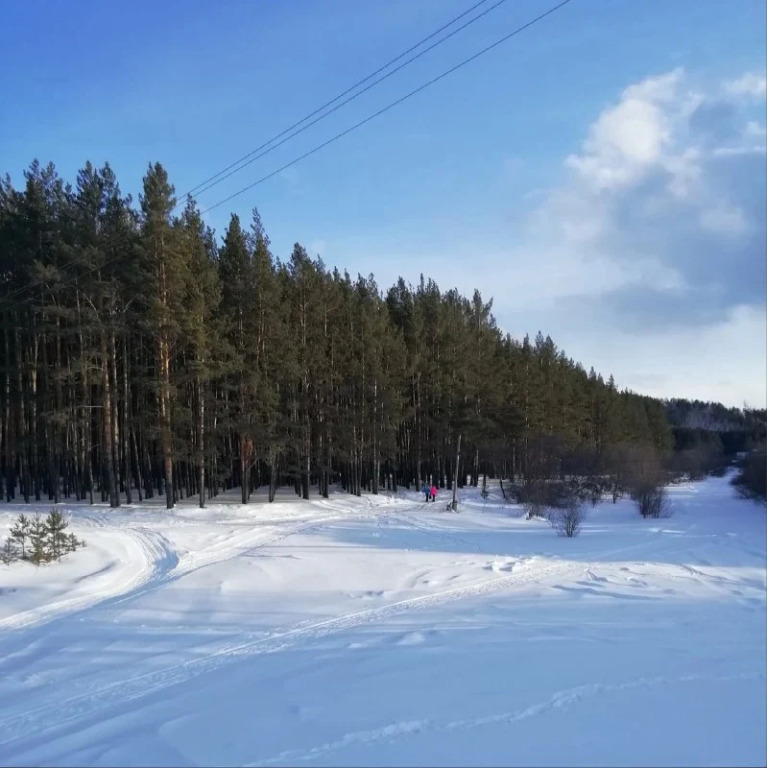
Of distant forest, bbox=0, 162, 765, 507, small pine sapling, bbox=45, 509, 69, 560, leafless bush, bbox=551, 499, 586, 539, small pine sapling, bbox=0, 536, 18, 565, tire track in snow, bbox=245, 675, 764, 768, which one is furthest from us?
distant forest, bbox=0, 162, 765, 507

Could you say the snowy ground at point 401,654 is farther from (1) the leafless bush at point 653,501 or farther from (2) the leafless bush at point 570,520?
(2) the leafless bush at point 570,520

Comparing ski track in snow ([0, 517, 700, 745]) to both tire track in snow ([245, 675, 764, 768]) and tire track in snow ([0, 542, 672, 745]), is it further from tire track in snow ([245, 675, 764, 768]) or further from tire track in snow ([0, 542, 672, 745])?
tire track in snow ([245, 675, 764, 768])

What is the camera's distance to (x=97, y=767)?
604 cm

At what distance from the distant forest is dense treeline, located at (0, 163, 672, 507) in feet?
0.40

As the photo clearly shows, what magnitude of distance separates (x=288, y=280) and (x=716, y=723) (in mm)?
36844

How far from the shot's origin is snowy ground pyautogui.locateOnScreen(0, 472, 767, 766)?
611 cm

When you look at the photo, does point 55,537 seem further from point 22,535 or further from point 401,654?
point 401,654

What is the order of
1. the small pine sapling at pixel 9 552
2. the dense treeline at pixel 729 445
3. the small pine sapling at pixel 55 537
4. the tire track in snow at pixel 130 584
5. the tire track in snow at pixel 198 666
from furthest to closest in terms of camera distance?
the small pine sapling at pixel 55 537 < the small pine sapling at pixel 9 552 < the tire track in snow at pixel 130 584 < the dense treeline at pixel 729 445 < the tire track in snow at pixel 198 666

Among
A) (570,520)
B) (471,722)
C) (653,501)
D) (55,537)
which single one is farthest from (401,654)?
(570,520)

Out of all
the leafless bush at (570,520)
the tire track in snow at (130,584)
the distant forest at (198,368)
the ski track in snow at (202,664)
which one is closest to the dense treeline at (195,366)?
the distant forest at (198,368)

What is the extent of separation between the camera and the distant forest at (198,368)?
2978 cm

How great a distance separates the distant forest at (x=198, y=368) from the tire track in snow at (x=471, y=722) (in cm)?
A: 988

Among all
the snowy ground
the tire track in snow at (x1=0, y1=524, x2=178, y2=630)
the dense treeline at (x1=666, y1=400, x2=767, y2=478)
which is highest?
the dense treeline at (x1=666, y1=400, x2=767, y2=478)

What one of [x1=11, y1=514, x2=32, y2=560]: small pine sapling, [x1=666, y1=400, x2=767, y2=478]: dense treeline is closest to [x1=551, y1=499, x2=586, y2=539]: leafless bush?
[x1=666, y1=400, x2=767, y2=478]: dense treeline
